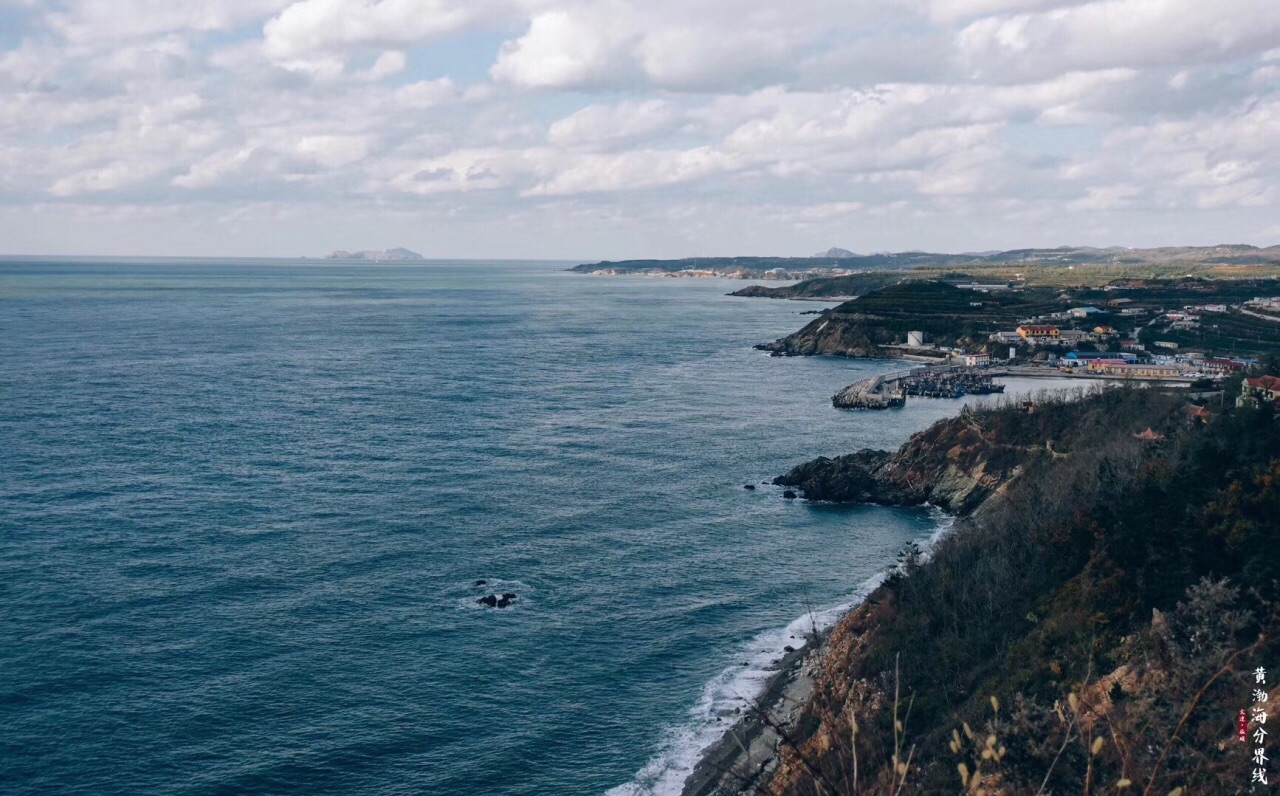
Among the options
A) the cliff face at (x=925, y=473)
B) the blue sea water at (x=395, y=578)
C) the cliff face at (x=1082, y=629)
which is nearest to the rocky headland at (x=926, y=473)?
the cliff face at (x=925, y=473)

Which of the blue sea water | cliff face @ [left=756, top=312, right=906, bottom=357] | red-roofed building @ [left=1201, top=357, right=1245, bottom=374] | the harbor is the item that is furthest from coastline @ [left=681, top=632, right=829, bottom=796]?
cliff face @ [left=756, top=312, right=906, bottom=357]

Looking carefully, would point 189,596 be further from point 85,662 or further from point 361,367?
point 361,367

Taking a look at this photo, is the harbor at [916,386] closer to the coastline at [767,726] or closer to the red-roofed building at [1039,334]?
the red-roofed building at [1039,334]

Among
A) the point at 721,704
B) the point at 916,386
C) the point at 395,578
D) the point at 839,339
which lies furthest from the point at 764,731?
Answer: the point at 839,339

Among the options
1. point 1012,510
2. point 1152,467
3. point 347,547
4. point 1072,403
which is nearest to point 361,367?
point 347,547

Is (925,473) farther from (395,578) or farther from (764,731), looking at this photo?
(395,578)

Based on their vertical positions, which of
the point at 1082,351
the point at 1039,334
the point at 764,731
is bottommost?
the point at 764,731

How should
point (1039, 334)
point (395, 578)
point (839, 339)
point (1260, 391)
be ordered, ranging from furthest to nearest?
point (839, 339)
point (1039, 334)
point (1260, 391)
point (395, 578)
